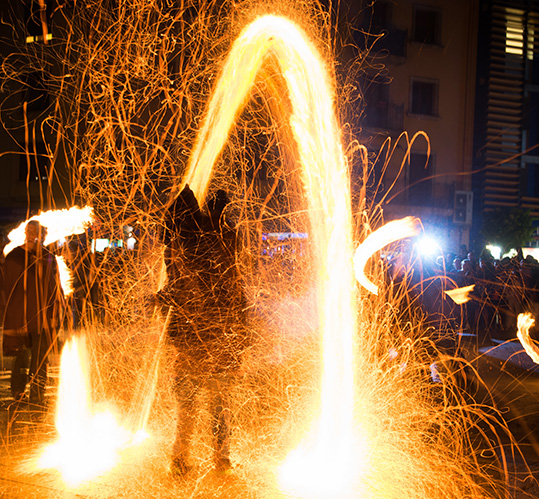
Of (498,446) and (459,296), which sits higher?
(459,296)

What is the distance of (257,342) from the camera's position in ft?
17.5

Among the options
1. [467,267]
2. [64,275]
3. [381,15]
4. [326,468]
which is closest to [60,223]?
[64,275]

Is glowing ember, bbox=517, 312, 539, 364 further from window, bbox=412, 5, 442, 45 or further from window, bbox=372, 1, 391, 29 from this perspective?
window, bbox=412, 5, 442, 45

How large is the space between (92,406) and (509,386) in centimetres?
459

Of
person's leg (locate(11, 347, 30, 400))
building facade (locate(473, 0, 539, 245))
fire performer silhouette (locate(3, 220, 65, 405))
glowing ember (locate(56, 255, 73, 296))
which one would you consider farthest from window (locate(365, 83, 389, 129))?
person's leg (locate(11, 347, 30, 400))

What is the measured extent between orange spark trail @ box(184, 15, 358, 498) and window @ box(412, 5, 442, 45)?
1784 centimetres

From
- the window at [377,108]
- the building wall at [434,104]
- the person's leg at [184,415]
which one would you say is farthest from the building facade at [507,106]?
the person's leg at [184,415]

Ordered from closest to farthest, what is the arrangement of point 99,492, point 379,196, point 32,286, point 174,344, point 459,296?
1. point 99,492
2. point 174,344
3. point 459,296
4. point 32,286
5. point 379,196

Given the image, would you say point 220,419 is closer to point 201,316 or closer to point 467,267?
point 201,316

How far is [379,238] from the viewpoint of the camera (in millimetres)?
5238

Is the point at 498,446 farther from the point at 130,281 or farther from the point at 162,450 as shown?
the point at 130,281

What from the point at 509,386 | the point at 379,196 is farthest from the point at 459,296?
the point at 379,196

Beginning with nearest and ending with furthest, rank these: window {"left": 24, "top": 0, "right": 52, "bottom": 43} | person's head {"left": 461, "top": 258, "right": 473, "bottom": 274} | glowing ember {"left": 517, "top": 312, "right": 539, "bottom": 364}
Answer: glowing ember {"left": 517, "top": 312, "right": 539, "bottom": 364}, person's head {"left": 461, "top": 258, "right": 473, "bottom": 274}, window {"left": 24, "top": 0, "right": 52, "bottom": 43}

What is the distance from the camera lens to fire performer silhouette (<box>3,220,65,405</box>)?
204 inches
